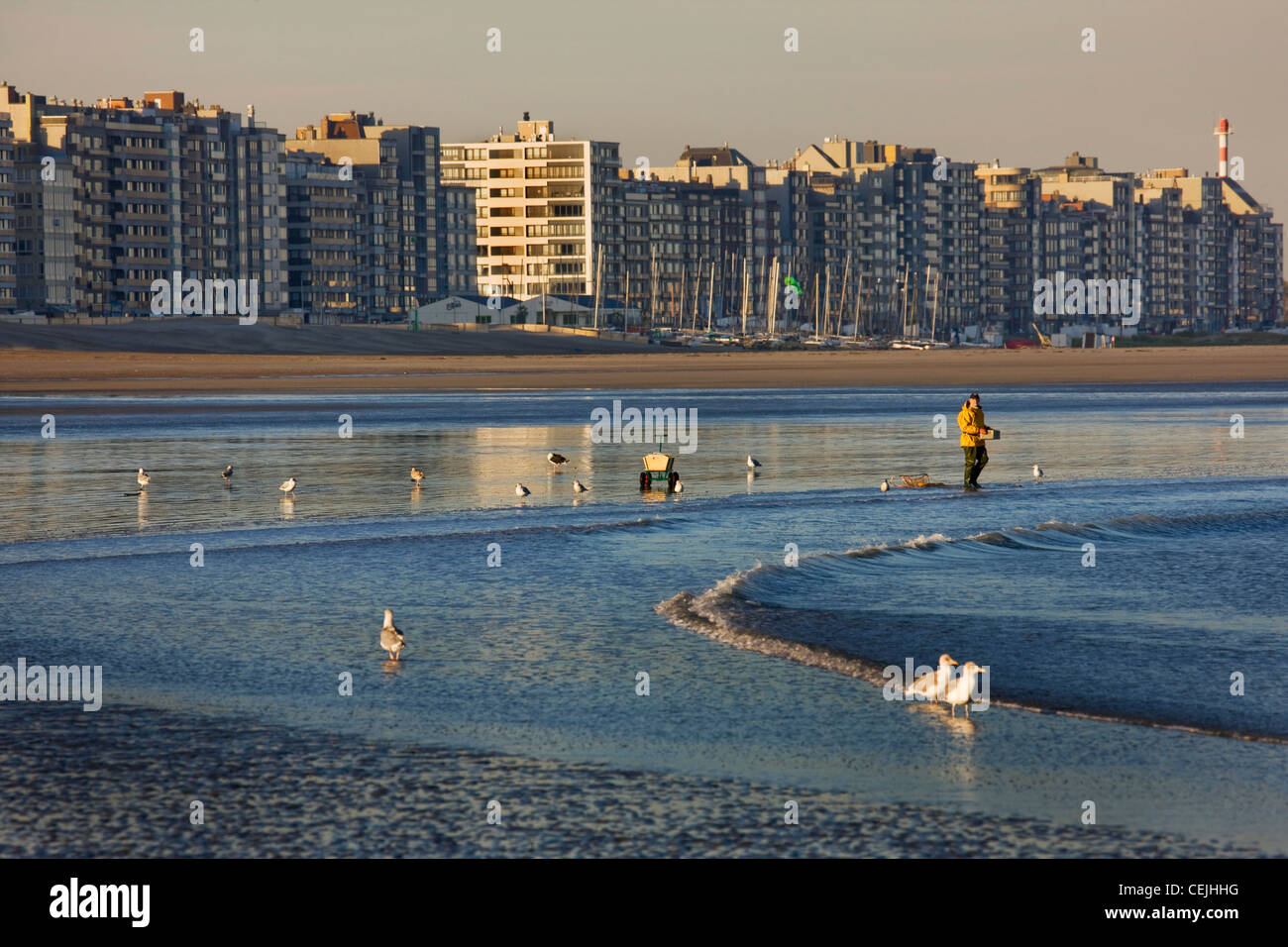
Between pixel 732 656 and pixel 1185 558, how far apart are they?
7.46 m

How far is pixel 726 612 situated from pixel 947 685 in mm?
4081

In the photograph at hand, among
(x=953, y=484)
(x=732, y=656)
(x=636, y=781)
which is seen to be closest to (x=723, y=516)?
(x=953, y=484)

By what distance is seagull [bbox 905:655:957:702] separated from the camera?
11.7 metres

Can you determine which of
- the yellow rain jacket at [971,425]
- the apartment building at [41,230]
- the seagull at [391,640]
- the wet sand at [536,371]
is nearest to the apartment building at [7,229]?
the apartment building at [41,230]

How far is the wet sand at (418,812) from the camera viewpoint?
861 centimetres

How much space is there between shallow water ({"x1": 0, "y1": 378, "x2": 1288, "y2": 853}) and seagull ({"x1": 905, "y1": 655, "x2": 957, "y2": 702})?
0.24 m

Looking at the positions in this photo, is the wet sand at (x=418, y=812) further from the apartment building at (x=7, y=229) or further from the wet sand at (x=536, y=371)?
the apartment building at (x=7, y=229)

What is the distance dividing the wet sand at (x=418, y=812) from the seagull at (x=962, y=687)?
213 centimetres

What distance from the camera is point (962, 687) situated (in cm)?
1138

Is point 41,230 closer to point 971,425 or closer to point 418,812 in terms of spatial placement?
point 971,425

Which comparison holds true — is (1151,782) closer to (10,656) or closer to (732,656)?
(732,656)

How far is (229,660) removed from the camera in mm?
13305

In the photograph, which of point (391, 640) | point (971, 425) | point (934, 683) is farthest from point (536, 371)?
point (934, 683)

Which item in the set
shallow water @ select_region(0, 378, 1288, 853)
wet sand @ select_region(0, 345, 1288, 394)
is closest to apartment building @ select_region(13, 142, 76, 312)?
wet sand @ select_region(0, 345, 1288, 394)
